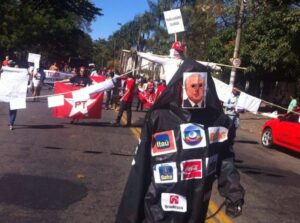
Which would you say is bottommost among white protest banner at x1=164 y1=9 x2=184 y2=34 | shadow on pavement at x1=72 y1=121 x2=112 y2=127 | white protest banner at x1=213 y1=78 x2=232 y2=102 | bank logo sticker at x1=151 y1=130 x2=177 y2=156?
shadow on pavement at x1=72 y1=121 x2=112 y2=127

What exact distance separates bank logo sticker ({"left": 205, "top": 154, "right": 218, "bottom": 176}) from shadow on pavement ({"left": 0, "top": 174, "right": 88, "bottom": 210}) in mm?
3541

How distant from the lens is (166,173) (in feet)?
12.6

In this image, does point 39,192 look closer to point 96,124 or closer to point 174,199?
point 174,199

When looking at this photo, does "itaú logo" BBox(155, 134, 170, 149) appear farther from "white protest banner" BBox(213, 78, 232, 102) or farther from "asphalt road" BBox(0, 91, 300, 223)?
"white protest banner" BBox(213, 78, 232, 102)

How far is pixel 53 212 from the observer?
6.89 m

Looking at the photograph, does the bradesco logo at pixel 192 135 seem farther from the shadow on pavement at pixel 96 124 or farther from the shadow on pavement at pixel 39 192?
the shadow on pavement at pixel 96 124

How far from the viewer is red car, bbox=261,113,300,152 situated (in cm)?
1576

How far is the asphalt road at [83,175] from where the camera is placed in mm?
7125

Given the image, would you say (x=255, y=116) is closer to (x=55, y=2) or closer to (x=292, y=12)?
(x=292, y=12)

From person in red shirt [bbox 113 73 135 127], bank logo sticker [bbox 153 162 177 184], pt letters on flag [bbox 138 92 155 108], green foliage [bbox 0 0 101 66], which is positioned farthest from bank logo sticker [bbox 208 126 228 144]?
green foliage [bbox 0 0 101 66]

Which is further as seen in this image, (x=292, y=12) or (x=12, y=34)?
(x=12, y=34)

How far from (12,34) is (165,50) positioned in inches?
773

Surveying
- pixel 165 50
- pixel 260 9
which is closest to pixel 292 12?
pixel 260 9

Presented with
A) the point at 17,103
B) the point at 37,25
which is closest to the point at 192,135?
the point at 17,103
